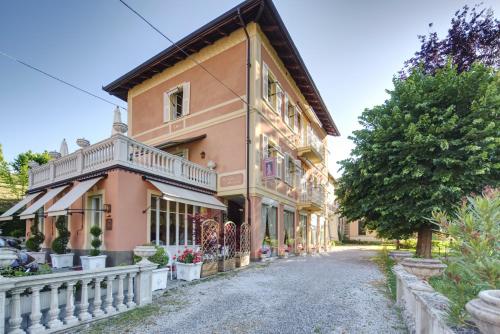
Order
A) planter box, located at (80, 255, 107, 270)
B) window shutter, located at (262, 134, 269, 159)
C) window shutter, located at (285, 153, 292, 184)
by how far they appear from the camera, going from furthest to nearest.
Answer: window shutter, located at (285, 153, 292, 184), window shutter, located at (262, 134, 269, 159), planter box, located at (80, 255, 107, 270)

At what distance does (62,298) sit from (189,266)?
3.32m

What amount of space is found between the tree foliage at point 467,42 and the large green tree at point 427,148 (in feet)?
7.70

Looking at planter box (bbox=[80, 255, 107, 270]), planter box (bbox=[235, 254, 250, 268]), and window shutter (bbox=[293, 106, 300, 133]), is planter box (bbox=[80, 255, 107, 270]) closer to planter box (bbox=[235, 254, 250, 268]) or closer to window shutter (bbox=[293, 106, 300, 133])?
planter box (bbox=[235, 254, 250, 268])

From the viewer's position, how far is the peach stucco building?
9.01 meters

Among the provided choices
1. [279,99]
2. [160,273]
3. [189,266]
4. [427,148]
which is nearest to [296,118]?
[279,99]

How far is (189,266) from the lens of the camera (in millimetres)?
7875

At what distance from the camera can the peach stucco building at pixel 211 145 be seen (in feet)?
29.6

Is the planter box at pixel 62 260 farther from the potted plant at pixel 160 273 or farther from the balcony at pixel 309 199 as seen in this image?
the balcony at pixel 309 199

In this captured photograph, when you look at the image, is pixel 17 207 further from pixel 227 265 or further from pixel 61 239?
pixel 227 265

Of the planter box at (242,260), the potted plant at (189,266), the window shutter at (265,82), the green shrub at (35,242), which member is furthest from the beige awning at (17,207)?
the window shutter at (265,82)

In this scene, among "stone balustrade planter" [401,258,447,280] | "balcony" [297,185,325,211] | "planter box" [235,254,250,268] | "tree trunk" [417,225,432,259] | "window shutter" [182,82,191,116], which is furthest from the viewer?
"balcony" [297,185,325,211]

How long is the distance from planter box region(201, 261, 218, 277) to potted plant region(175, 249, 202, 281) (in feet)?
0.67

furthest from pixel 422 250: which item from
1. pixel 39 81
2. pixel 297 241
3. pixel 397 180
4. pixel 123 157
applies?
pixel 39 81

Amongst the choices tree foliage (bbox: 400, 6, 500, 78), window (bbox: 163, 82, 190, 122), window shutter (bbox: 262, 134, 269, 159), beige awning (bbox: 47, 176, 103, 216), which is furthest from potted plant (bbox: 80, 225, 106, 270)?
tree foliage (bbox: 400, 6, 500, 78)
